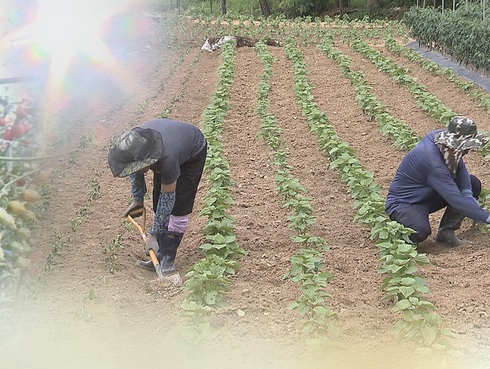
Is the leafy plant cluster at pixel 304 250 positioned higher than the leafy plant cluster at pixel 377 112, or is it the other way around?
the leafy plant cluster at pixel 304 250

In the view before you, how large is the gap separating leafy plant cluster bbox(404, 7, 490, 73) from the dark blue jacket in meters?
6.38

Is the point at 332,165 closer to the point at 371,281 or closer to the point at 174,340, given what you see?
the point at 371,281

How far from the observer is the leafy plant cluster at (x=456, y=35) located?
10.6m

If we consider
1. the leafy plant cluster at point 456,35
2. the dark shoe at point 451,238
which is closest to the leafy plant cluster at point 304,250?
the dark shoe at point 451,238

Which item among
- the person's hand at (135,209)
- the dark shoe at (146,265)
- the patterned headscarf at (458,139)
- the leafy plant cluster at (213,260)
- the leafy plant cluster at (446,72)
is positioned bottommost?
the leafy plant cluster at (446,72)

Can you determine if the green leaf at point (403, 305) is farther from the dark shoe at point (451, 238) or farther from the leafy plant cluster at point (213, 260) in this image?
the dark shoe at point (451, 238)

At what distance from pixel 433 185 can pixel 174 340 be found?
2.00m

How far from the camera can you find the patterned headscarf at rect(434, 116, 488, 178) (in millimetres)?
4152

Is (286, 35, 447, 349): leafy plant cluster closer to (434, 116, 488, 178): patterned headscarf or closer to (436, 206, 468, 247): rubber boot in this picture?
(436, 206, 468, 247): rubber boot

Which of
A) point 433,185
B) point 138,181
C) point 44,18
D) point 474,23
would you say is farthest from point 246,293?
point 474,23

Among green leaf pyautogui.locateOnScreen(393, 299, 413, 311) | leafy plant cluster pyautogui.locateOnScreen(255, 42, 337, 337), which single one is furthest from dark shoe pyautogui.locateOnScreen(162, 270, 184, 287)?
green leaf pyautogui.locateOnScreen(393, 299, 413, 311)

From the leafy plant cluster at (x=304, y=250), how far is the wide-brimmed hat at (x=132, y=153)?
97cm

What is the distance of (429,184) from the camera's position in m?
4.41

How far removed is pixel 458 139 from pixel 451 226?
2.21 feet
